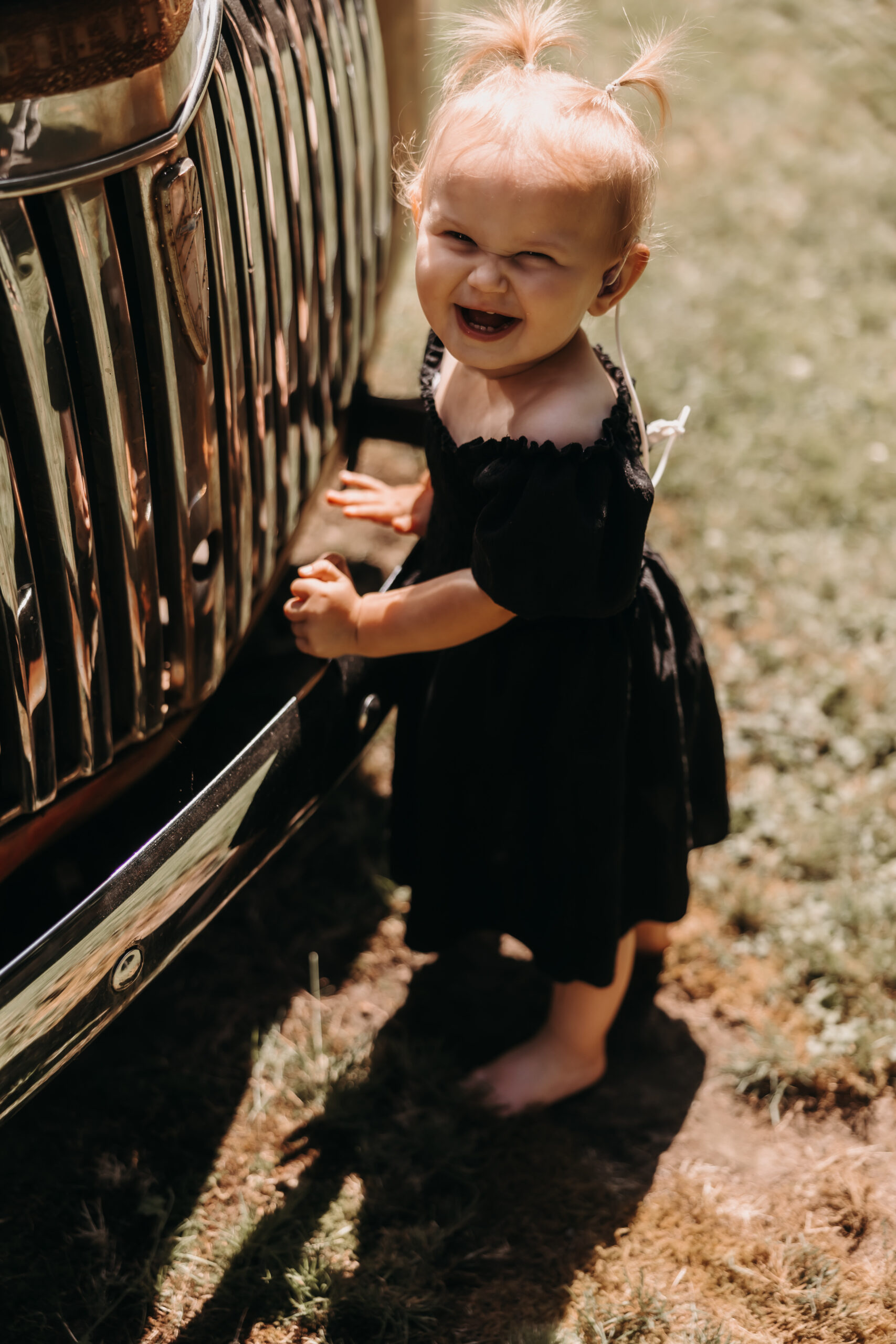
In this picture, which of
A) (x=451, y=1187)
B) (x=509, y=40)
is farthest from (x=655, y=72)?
(x=451, y=1187)

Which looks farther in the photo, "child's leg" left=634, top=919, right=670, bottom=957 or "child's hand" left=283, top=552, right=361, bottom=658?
"child's leg" left=634, top=919, right=670, bottom=957

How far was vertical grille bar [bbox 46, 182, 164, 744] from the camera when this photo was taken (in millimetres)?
1172

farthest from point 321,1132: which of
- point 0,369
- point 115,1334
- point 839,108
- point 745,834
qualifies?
point 839,108

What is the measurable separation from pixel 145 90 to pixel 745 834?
1.78 meters

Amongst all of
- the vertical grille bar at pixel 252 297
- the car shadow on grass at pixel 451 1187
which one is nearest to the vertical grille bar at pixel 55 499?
the vertical grille bar at pixel 252 297

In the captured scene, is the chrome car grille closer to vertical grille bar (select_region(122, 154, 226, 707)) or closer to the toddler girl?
vertical grille bar (select_region(122, 154, 226, 707))

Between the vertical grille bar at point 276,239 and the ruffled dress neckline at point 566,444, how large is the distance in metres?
0.19

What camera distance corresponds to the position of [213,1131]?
1.91m

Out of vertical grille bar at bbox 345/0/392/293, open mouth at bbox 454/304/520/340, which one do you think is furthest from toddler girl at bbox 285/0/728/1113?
vertical grille bar at bbox 345/0/392/293

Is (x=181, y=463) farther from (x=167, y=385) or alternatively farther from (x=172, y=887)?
(x=172, y=887)

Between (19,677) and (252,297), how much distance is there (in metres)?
0.55

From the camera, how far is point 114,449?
1297 mm

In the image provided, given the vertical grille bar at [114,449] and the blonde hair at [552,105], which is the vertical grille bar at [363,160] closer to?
the blonde hair at [552,105]

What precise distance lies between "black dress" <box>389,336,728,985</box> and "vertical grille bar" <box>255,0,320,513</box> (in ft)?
0.58
